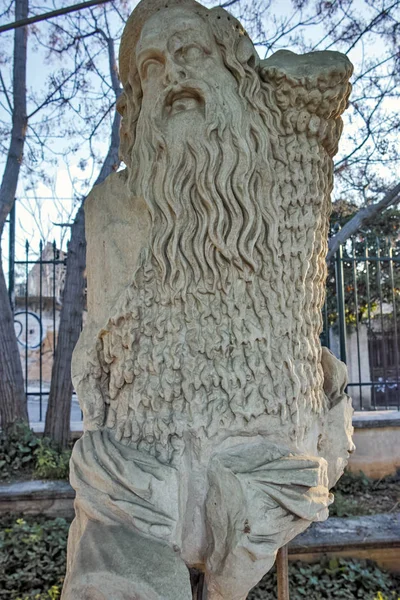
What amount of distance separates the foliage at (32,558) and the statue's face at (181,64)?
2650mm

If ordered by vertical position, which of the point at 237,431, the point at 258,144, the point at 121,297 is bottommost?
the point at 237,431

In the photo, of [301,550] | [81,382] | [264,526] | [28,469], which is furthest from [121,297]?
[28,469]

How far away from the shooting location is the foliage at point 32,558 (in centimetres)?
292

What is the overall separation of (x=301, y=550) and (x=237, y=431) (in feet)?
7.60

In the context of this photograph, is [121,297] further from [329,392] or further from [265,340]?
[329,392]

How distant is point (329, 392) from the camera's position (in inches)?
64.5

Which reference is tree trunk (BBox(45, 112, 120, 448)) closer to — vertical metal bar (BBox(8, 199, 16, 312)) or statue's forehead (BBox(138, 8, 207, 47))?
vertical metal bar (BBox(8, 199, 16, 312))

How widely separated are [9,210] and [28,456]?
7.38ft

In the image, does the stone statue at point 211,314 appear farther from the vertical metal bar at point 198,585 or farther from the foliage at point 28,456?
the foliage at point 28,456

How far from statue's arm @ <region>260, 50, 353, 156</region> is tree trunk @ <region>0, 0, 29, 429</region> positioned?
146 inches

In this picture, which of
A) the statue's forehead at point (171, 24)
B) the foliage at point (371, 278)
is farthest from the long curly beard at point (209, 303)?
the foliage at point (371, 278)

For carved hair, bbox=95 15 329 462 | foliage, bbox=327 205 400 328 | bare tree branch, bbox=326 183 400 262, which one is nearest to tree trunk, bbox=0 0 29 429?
bare tree branch, bbox=326 183 400 262

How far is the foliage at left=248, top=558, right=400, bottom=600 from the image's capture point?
293 cm

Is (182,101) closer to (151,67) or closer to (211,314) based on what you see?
(151,67)
